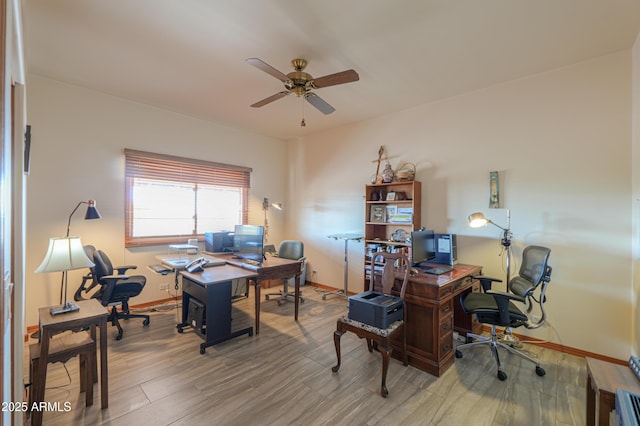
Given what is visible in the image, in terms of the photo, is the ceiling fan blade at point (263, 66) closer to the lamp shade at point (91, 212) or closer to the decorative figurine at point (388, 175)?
the decorative figurine at point (388, 175)

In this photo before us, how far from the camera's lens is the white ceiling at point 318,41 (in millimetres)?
2129

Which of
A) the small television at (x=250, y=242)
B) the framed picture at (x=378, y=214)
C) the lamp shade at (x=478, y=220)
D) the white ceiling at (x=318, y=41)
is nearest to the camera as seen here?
the white ceiling at (x=318, y=41)

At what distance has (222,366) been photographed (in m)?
2.58

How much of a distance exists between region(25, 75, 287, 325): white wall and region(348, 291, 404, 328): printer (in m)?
3.18

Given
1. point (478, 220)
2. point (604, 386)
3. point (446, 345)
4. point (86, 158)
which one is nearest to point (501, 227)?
point (478, 220)

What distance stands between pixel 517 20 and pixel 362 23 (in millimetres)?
1241

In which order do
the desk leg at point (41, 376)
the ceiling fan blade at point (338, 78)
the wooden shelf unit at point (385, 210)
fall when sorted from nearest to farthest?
1. the desk leg at point (41, 376)
2. the ceiling fan blade at point (338, 78)
3. the wooden shelf unit at point (385, 210)

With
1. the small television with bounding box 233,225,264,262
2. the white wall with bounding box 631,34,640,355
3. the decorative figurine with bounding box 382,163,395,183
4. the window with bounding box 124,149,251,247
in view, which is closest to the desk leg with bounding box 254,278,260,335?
the small television with bounding box 233,225,264,262

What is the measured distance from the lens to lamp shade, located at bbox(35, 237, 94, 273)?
78.3 inches

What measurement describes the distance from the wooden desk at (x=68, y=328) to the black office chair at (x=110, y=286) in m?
1.04

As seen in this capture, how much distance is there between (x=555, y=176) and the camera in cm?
298

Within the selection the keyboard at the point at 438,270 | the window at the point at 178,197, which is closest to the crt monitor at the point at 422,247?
the keyboard at the point at 438,270

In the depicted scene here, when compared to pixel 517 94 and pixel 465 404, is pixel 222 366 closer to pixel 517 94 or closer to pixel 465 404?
pixel 465 404

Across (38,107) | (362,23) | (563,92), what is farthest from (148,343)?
(563,92)
